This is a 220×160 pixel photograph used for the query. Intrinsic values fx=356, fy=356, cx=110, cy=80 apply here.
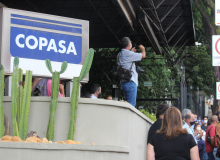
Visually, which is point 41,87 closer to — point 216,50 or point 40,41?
point 40,41

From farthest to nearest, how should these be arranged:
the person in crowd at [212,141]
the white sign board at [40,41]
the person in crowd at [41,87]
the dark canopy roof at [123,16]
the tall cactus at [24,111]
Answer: the dark canopy roof at [123,16] → the person in crowd at [212,141] → the person in crowd at [41,87] → the white sign board at [40,41] → the tall cactus at [24,111]

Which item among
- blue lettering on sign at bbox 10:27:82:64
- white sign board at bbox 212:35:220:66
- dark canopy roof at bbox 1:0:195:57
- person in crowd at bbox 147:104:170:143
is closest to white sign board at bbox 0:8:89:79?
blue lettering on sign at bbox 10:27:82:64

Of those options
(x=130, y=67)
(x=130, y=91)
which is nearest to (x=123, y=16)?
(x=130, y=67)

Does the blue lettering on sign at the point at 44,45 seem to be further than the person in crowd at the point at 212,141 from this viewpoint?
No

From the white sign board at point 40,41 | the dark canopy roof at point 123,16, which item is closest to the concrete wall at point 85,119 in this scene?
the white sign board at point 40,41

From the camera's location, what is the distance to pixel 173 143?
3.73 meters

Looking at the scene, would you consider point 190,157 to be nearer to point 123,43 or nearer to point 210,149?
point 123,43

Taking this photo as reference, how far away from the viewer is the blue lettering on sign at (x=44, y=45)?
503cm

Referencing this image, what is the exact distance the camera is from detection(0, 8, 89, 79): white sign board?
4.98 m

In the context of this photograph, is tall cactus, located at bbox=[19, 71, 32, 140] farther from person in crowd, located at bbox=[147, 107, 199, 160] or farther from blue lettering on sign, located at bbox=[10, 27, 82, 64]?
person in crowd, located at bbox=[147, 107, 199, 160]

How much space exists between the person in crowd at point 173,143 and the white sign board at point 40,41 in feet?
6.41

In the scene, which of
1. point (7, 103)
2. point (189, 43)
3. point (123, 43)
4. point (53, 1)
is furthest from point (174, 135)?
point (189, 43)

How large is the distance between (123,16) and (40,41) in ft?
21.4

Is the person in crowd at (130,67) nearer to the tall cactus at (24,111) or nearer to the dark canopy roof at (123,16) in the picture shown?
the tall cactus at (24,111)
